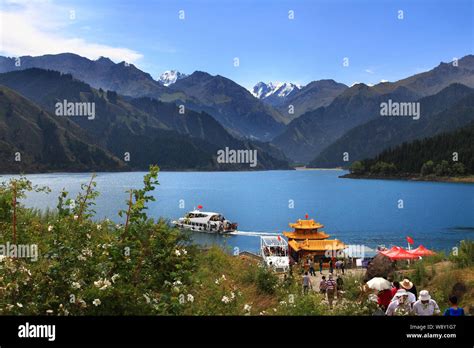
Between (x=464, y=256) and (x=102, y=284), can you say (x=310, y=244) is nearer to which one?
(x=464, y=256)

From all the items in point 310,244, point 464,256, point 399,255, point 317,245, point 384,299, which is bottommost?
point 317,245

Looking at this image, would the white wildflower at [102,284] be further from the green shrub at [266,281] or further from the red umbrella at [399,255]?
the red umbrella at [399,255]

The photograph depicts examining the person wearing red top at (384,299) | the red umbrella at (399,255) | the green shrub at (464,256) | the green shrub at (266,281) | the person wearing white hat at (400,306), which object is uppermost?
the person wearing white hat at (400,306)

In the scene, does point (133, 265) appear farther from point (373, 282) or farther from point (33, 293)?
point (373, 282)

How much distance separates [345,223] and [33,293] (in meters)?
90.3

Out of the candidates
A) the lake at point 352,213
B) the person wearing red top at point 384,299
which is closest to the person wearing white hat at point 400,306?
the person wearing red top at point 384,299

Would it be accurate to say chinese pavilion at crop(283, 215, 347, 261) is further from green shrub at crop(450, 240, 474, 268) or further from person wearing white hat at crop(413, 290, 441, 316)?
person wearing white hat at crop(413, 290, 441, 316)

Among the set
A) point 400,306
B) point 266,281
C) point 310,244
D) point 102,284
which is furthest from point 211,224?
point 102,284

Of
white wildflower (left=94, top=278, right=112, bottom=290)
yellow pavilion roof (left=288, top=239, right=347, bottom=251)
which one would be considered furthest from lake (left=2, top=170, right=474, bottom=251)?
white wildflower (left=94, top=278, right=112, bottom=290)

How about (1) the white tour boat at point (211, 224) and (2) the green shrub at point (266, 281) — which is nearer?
(2) the green shrub at point (266, 281)

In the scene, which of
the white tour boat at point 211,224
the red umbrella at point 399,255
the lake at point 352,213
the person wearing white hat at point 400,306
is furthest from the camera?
the white tour boat at point 211,224
